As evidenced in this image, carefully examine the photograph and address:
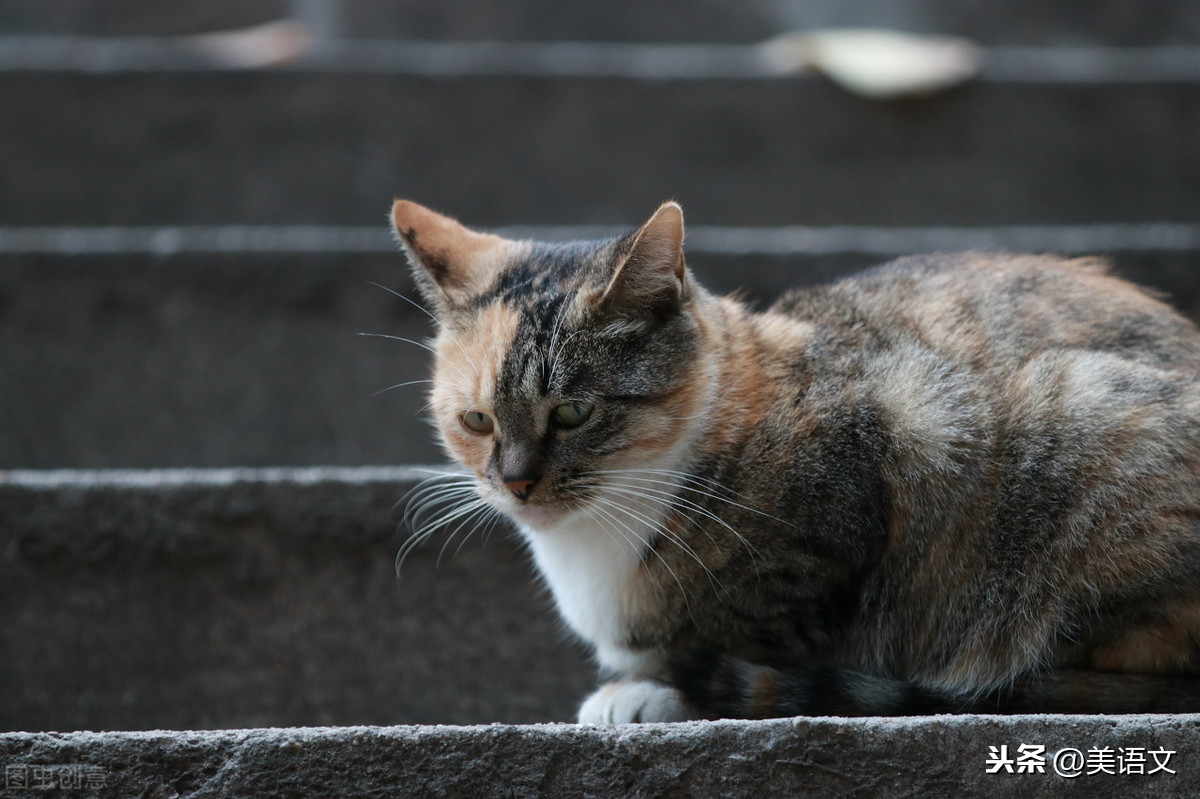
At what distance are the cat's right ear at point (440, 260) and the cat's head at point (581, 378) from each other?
0.26ft

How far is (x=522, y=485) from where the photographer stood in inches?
66.1

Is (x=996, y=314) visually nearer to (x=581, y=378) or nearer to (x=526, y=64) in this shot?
(x=581, y=378)

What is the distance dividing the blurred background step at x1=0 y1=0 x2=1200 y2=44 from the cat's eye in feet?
11.4

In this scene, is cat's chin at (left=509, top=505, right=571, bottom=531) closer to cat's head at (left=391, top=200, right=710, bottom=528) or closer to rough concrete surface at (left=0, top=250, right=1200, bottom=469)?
cat's head at (left=391, top=200, right=710, bottom=528)

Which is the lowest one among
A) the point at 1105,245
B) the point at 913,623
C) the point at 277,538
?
the point at 277,538

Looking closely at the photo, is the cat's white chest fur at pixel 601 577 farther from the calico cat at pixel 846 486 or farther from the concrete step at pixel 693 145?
the concrete step at pixel 693 145

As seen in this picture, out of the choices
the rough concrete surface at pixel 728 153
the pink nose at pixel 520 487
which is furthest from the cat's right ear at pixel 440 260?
the rough concrete surface at pixel 728 153

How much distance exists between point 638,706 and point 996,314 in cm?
81

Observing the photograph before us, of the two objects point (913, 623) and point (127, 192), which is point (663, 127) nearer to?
point (127, 192)

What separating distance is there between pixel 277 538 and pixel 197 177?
6.25 feet

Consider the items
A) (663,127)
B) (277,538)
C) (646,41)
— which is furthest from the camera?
(646,41)

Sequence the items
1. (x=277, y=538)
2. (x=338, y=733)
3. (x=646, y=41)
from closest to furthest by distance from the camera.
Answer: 1. (x=338, y=733)
2. (x=277, y=538)
3. (x=646, y=41)

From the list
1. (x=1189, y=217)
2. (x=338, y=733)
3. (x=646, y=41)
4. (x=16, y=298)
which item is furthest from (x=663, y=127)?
(x=338, y=733)

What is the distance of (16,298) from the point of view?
8.99 ft
